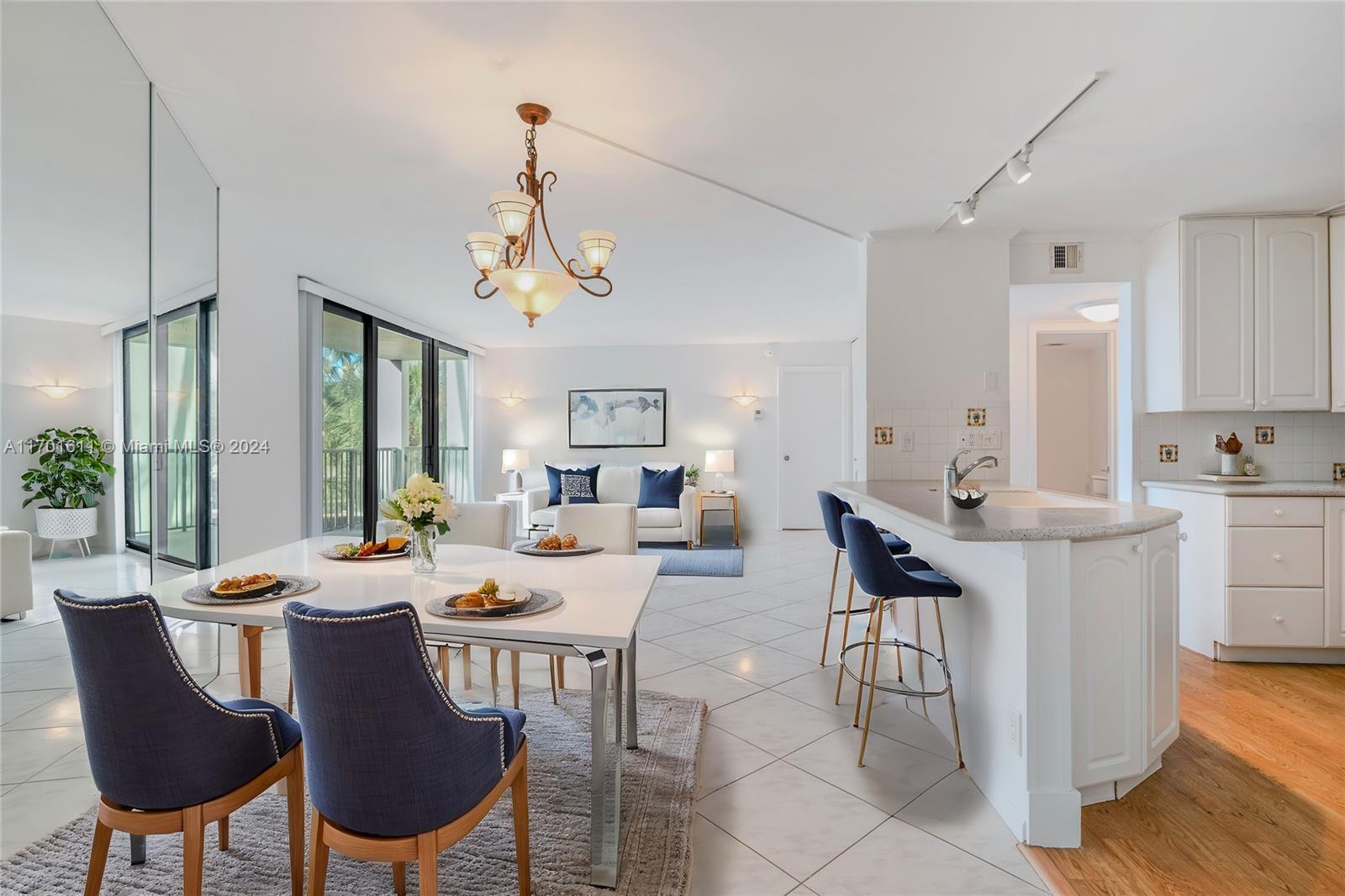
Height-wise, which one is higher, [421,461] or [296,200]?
[296,200]

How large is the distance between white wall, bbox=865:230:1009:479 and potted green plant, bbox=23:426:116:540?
356 centimetres

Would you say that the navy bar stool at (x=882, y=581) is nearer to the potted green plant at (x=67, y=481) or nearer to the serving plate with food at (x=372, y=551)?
the serving plate with food at (x=372, y=551)

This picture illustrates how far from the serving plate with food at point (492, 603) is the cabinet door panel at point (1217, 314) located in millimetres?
3733

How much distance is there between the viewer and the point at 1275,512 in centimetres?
327

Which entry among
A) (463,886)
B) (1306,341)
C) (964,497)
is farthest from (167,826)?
(1306,341)

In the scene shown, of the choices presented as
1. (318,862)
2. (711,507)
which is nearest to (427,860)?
(318,862)

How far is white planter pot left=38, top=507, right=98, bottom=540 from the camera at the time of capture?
2.06 m

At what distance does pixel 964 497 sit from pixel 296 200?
3.49 m

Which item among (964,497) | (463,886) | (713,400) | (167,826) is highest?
(713,400)

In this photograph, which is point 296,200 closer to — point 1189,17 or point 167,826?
point 167,826

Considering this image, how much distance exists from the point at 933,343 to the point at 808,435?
4123 millimetres

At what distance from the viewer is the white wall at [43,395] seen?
6.28 feet

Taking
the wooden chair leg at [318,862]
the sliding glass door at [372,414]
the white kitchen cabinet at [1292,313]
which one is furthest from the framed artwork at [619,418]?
the wooden chair leg at [318,862]

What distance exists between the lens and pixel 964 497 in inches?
91.1
